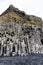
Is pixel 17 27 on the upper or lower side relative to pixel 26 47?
upper

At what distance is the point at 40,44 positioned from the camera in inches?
5581

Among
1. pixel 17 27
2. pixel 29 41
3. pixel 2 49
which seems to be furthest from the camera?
pixel 17 27

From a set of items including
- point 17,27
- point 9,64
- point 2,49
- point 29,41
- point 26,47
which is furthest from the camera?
point 17,27

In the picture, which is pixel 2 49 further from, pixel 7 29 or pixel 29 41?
pixel 7 29

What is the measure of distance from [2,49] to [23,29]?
4194 centimetres

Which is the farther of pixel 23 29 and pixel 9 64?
pixel 23 29

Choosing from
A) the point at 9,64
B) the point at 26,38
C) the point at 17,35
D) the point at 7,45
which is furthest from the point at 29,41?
the point at 9,64

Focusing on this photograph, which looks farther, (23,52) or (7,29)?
(7,29)

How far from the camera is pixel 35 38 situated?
144500 mm

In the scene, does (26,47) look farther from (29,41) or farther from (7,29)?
(7,29)

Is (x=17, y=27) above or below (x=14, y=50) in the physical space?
above

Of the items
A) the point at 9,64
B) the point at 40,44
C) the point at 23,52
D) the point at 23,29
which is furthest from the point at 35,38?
the point at 9,64

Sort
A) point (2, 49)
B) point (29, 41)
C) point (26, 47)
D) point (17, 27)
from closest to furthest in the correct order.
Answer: point (2, 49) < point (26, 47) < point (29, 41) < point (17, 27)

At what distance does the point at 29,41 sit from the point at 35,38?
9332 millimetres
